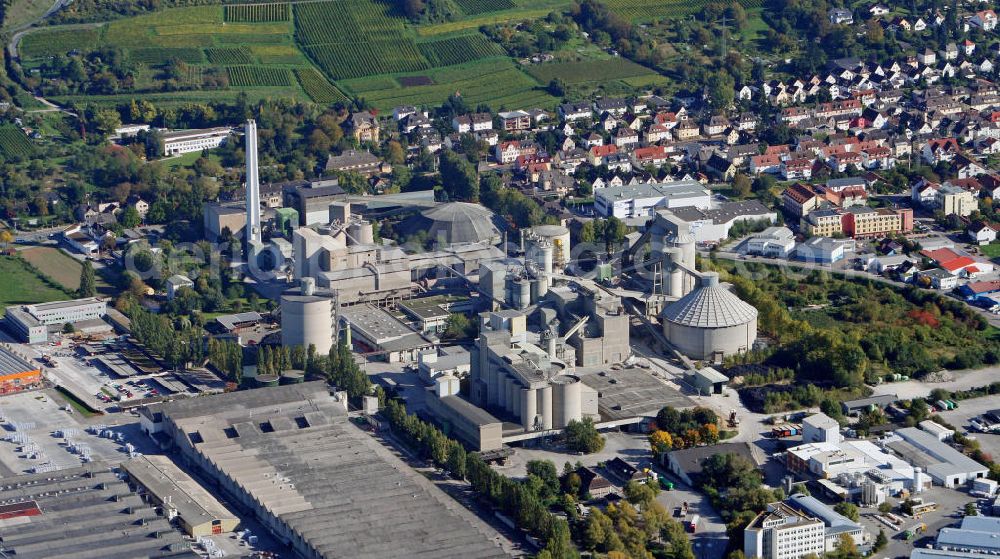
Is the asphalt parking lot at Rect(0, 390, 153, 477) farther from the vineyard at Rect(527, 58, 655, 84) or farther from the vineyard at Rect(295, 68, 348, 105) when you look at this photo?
the vineyard at Rect(527, 58, 655, 84)

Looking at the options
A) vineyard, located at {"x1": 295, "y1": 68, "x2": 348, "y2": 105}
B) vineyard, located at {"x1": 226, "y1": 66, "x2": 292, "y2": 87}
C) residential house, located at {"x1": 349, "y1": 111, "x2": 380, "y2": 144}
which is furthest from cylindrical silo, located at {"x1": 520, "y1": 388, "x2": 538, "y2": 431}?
vineyard, located at {"x1": 226, "y1": 66, "x2": 292, "y2": 87}

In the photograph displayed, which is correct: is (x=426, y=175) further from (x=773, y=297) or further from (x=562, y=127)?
(x=773, y=297)

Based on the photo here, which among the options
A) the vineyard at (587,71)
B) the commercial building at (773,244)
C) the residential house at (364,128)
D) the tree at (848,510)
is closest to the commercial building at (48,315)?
the residential house at (364,128)

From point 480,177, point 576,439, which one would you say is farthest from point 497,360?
point 480,177

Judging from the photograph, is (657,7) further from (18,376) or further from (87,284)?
(18,376)

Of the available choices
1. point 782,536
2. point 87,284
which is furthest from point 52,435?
point 782,536
